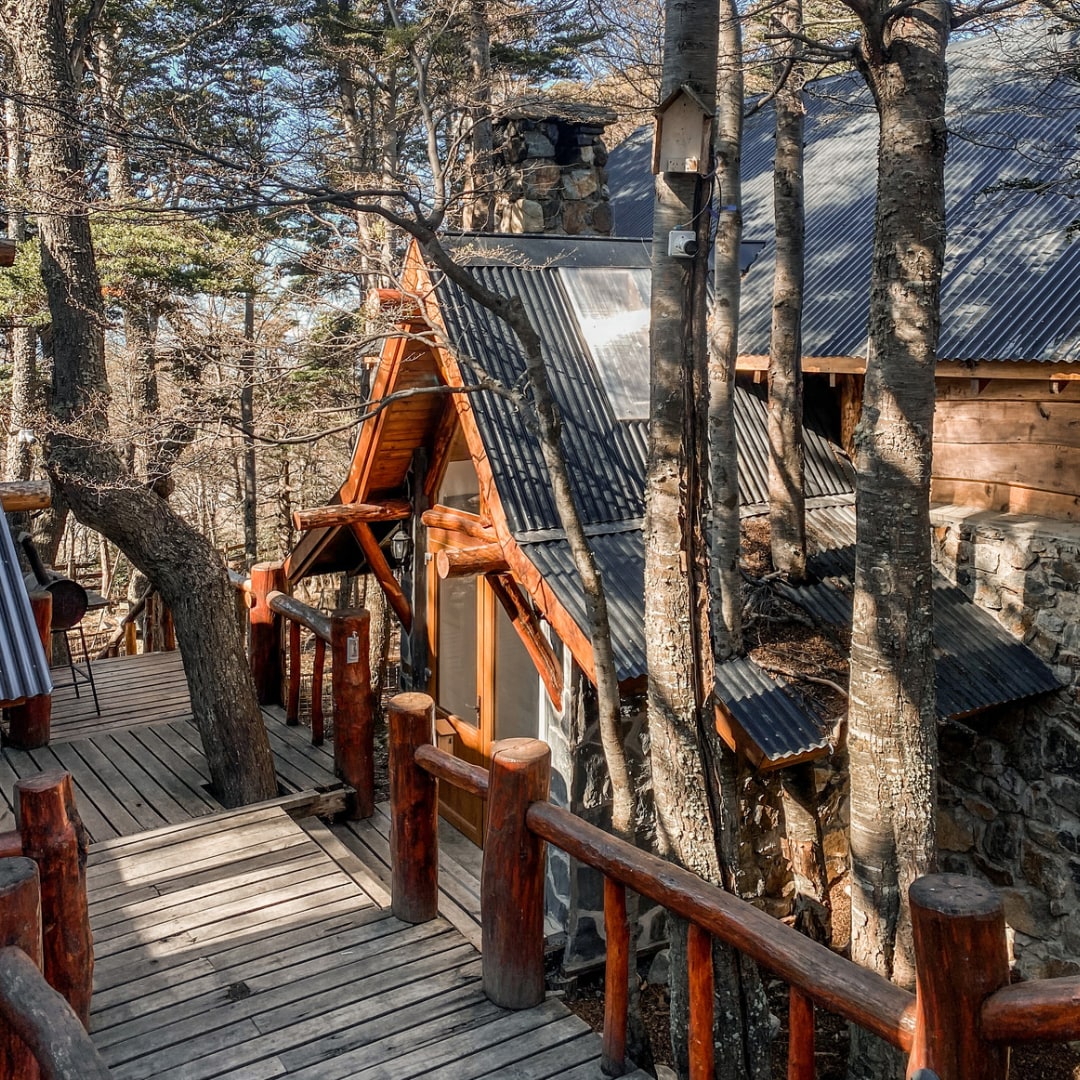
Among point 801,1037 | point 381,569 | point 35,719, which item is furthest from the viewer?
point 381,569

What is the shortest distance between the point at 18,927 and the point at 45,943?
1.04 metres

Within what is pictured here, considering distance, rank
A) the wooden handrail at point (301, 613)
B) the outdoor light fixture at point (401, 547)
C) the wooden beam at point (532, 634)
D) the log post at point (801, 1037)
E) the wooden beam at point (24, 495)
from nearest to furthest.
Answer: the log post at point (801, 1037) < the wooden beam at point (24, 495) < the wooden beam at point (532, 634) < the wooden handrail at point (301, 613) < the outdoor light fixture at point (401, 547)

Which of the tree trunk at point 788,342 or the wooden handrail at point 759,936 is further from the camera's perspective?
the tree trunk at point 788,342

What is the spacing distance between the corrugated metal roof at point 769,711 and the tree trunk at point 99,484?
3.35 m

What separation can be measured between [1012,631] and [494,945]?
→ 5162mm

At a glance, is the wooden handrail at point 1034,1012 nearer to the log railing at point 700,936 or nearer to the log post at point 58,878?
the log railing at point 700,936

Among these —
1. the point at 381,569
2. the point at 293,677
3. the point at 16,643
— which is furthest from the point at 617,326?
the point at 16,643

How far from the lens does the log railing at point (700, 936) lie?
88.4 inches

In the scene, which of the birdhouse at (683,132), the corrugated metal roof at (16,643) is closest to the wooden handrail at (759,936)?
Result: the corrugated metal roof at (16,643)

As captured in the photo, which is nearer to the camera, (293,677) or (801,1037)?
(801,1037)

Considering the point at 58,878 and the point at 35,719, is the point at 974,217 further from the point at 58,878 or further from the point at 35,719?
the point at 35,719

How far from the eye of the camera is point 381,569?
30.3 feet

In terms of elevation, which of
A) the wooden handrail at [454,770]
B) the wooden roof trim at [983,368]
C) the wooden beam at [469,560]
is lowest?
the wooden handrail at [454,770]

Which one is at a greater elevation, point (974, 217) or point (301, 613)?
point (974, 217)
